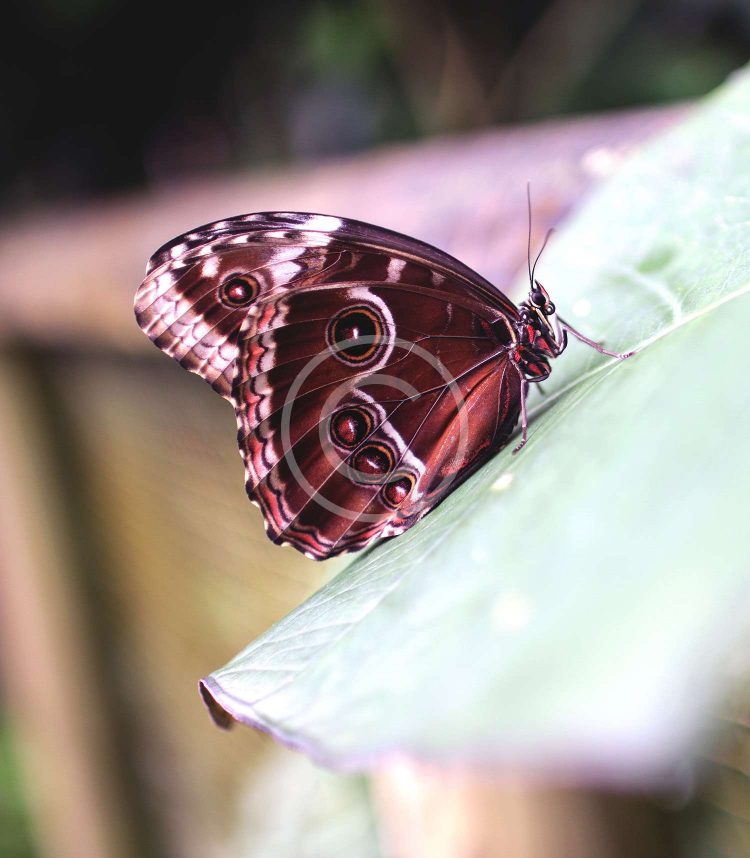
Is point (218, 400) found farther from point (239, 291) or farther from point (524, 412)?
point (524, 412)

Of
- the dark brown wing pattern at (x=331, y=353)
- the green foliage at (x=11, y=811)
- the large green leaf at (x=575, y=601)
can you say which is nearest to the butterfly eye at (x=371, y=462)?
the dark brown wing pattern at (x=331, y=353)

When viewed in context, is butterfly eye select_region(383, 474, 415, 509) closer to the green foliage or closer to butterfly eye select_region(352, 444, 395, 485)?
butterfly eye select_region(352, 444, 395, 485)

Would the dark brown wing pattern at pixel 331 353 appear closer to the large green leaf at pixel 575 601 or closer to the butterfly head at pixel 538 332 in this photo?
the butterfly head at pixel 538 332

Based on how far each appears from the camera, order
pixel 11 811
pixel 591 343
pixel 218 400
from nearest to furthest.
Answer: pixel 591 343, pixel 218 400, pixel 11 811

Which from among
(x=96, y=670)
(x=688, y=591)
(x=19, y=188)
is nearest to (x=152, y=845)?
(x=96, y=670)

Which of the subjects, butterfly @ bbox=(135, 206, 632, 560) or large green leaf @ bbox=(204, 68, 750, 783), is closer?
large green leaf @ bbox=(204, 68, 750, 783)

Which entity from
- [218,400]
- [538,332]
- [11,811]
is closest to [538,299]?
[538,332]

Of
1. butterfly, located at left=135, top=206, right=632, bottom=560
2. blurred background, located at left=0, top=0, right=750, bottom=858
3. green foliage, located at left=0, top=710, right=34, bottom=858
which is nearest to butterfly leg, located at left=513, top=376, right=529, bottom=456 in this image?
butterfly, located at left=135, top=206, right=632, bottom=560
